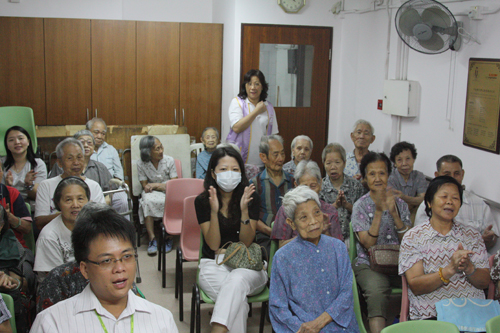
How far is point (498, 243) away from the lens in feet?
12.5

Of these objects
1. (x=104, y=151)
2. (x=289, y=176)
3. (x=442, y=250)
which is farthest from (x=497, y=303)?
(x=104, y=151)

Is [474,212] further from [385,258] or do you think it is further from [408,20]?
[408,20]

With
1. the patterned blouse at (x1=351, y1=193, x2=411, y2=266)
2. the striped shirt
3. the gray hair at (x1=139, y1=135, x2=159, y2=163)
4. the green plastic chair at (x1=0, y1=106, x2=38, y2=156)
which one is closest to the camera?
the striped shirt

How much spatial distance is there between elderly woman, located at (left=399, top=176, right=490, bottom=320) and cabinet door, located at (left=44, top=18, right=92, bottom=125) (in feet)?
15.0

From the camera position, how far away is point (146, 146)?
5.29m

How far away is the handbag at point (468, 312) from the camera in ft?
8.64

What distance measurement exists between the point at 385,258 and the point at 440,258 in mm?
408

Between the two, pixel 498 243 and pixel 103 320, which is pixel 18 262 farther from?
pixel 498 243

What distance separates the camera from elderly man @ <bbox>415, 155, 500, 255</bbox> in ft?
12.2

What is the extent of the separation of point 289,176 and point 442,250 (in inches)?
58.7

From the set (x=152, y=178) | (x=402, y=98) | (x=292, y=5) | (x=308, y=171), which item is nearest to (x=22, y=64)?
(x=152, y=178)

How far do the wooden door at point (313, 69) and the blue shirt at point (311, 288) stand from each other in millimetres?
3663

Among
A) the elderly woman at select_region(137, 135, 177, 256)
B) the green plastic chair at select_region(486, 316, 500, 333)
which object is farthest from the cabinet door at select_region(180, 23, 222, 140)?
the green plastic chair at select_region(486, 316, 500, 333)

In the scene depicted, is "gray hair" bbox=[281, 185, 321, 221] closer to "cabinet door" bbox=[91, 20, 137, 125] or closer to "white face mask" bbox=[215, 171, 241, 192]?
"white face mask" bbox=[215, 171, 241, 192]
